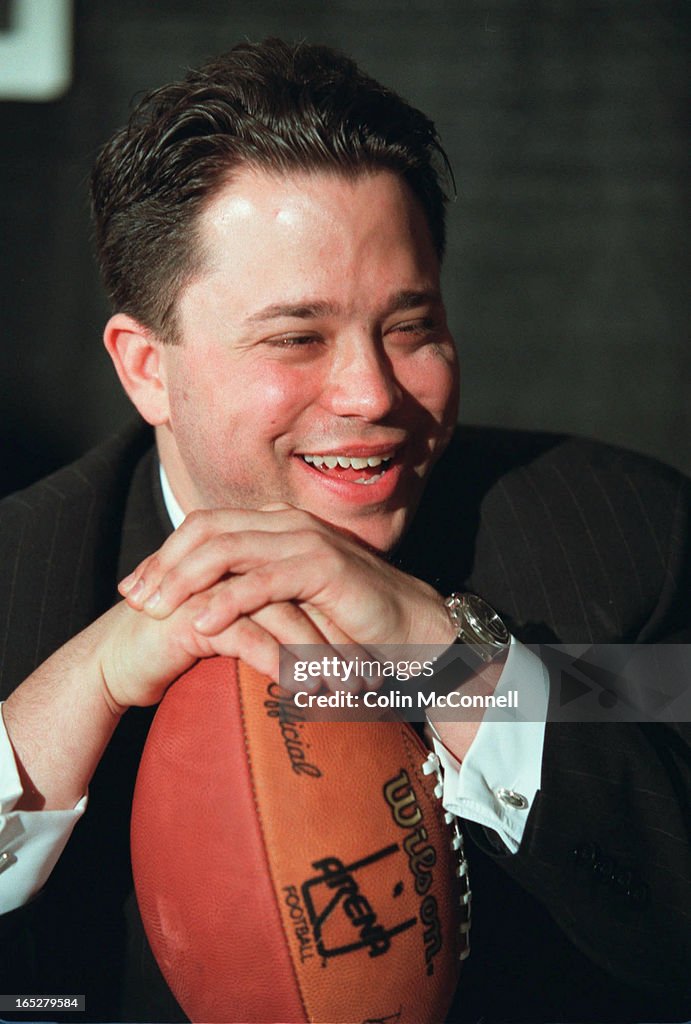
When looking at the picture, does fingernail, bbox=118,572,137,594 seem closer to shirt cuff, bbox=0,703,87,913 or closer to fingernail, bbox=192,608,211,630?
fingernail, bbox=192,608,211,630

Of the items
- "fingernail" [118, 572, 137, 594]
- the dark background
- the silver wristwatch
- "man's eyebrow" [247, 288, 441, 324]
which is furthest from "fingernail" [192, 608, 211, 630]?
the dark background

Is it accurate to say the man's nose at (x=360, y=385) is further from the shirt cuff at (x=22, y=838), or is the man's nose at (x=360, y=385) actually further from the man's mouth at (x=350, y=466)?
the shirt cuff at (x=22, y=838)

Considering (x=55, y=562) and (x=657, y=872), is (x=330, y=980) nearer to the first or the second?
(x=657, y=872)

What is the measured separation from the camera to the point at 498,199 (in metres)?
2.36

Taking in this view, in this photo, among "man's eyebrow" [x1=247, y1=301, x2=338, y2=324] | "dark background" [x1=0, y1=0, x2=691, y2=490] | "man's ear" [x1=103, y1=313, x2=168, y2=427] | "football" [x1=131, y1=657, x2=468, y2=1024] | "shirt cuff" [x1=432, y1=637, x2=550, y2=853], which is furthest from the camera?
"dark background" [x1=0, y1=0, x2=691, y2=490]

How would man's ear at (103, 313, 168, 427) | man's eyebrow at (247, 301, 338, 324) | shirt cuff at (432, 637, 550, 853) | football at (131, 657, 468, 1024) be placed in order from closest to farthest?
football at (131, 657, 468, 1024) → shirt cuff at (432, 637, 550, 853) → man's eyebrow at (247, 301, 338, 324) → man's ear at (103, 313, 168, 427)

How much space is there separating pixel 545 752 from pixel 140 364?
0.72 meters

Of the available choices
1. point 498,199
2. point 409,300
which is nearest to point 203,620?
point 409,300

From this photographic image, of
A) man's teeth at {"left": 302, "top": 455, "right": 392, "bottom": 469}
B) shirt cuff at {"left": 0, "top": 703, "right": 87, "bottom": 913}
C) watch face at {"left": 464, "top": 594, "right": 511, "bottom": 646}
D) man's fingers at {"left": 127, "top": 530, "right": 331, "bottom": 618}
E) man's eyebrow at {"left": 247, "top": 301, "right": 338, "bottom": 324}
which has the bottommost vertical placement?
shirt cuff at {"left": 0, "top": 703, "right": 87, "bottom": 913}

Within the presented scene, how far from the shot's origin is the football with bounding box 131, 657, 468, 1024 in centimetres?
88

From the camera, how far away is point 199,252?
4.01ft

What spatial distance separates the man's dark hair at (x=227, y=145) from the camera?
122 cm

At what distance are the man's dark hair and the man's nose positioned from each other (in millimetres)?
223

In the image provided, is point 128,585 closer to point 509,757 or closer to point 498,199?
point 509,757
